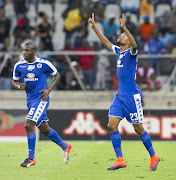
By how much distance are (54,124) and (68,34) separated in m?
4.01

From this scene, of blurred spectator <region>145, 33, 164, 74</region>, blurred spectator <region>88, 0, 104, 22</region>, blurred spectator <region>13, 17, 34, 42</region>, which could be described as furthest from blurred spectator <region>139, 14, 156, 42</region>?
blurred spectator <region>13, 17, 34, 42</region>

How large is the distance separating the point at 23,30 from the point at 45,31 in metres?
0.90

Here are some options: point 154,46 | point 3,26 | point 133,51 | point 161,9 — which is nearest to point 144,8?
point 161,9

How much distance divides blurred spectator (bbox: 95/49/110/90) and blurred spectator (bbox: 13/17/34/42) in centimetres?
350

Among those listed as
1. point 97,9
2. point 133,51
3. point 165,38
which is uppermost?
point 97,9

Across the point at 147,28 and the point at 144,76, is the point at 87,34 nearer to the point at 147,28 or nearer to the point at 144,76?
the point at 147,28

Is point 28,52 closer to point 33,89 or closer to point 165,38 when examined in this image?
point 33,89

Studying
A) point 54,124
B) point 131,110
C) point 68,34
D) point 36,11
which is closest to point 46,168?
point 131,110

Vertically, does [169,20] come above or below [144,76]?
above

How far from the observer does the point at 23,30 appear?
693 inches

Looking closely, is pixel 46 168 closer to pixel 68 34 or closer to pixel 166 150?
pixel 166 150

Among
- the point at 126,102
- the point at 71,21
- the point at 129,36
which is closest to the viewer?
the point at 129,36

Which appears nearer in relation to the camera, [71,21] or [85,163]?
[85,163]

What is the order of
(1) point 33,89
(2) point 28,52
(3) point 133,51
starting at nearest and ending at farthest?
1. (3) point 133,51
2. (2) point 28,52
3. (1) point 33,89
